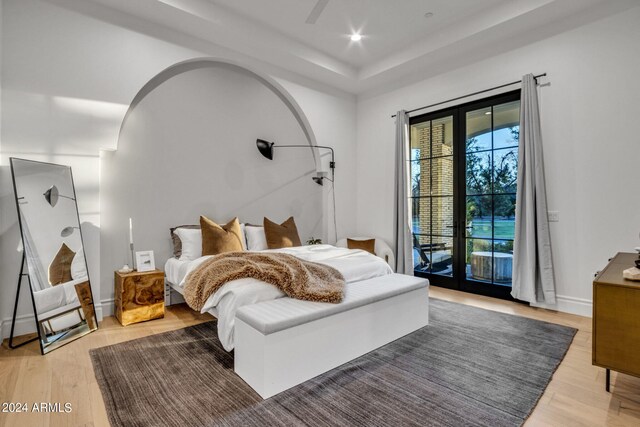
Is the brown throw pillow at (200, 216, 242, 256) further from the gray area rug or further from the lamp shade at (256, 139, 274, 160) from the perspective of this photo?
the lamp shade at (256, 139, 274, 160)

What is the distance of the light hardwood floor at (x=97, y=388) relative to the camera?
167 centimetres

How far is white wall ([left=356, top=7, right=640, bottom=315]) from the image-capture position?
3.03 meters

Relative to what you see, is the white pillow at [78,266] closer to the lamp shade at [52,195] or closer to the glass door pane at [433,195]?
the lamp shade at [52,195]

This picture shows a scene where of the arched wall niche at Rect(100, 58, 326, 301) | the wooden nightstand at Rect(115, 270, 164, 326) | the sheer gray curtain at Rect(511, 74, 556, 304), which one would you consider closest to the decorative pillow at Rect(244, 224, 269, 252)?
the arched wall niche at Rect(100, 58, 326, 301)

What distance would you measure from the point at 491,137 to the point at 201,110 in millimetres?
3570

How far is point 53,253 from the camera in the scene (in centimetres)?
265

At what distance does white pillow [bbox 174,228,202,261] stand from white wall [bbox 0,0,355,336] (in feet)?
2.48

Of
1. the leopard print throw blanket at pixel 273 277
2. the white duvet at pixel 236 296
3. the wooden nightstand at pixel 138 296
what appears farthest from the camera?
the wooden nightstand at pixel 138 296

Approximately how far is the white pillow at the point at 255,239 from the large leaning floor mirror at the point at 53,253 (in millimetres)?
1649

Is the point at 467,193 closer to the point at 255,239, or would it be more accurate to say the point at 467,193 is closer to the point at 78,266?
the point at 255,239

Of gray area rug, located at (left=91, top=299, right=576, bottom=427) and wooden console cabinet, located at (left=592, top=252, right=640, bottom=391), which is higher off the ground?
wooden console cabinet, located at (left=592, top=252, right=640, bottom=391)

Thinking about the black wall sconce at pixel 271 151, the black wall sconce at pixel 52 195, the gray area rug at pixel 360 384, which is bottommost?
the gray area rug at pixel 360 384

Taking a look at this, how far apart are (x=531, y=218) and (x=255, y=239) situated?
3.11m

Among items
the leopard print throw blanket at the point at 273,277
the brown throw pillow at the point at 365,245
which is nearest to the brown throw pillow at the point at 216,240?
the leopard print throw blanket at the point at 273,277
